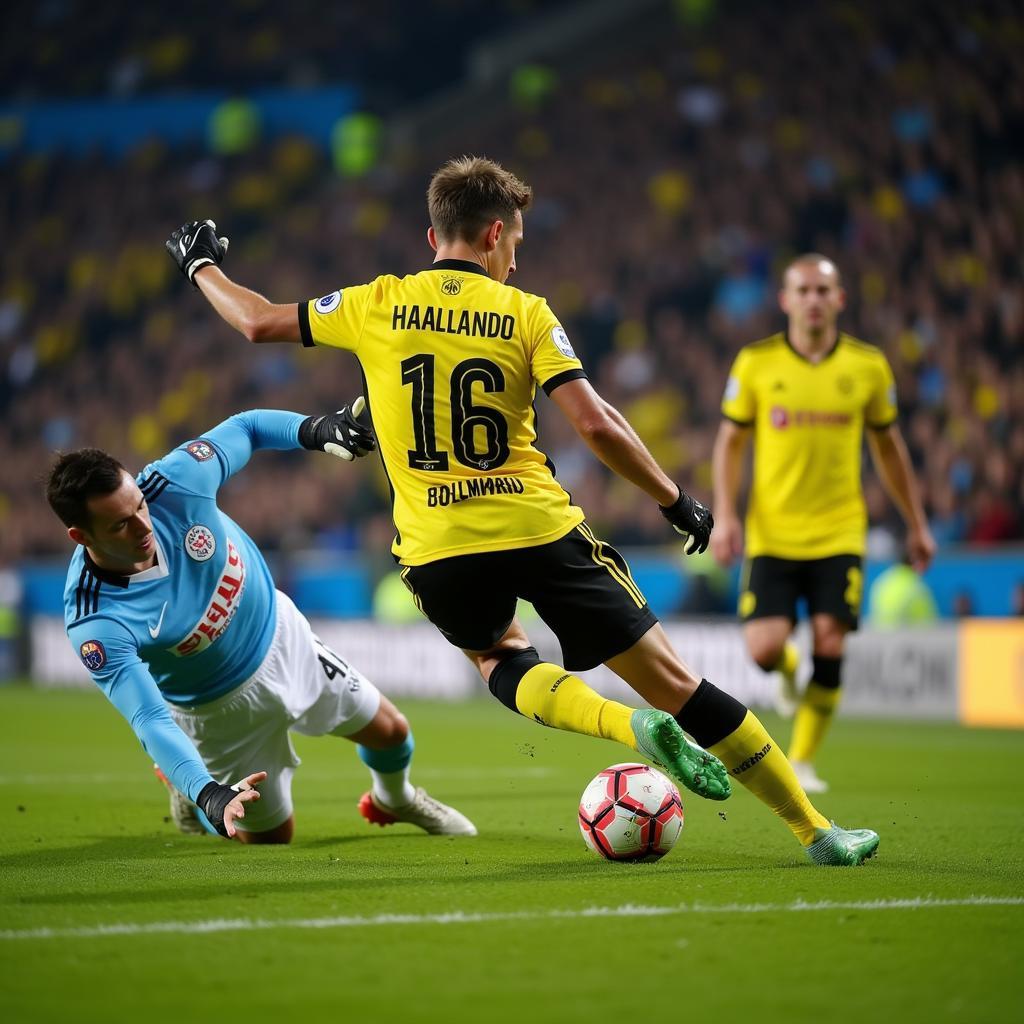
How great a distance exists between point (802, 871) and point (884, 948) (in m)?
1.29

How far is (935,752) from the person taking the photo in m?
10.5

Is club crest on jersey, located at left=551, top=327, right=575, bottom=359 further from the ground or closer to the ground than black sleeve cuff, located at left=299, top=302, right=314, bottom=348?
closer to the ground

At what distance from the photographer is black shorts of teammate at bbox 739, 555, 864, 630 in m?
8.08

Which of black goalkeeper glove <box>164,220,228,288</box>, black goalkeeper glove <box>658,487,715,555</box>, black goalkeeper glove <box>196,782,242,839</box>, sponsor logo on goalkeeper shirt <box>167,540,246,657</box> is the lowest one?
black goalkeeper glove <box>196,782,242,839</box>

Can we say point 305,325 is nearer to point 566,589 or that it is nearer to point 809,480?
point 566,589

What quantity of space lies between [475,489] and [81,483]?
4.01 feet

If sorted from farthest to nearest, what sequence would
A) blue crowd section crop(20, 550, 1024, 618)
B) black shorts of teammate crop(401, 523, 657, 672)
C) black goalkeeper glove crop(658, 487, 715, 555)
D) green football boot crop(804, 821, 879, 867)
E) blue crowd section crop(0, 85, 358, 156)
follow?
blue crowd section crop(0, 85, 358, 156), blue crowd section crop(20, 550, 1024, 618), green football boot crop(804, 821, 879, 867), black shorts of teammate crop(401, 523, 657, 672), black goalkeeper glove crop(658, 487, 715, 555)

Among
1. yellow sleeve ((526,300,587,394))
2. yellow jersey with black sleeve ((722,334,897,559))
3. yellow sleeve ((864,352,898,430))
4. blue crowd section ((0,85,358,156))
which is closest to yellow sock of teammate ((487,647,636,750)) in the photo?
yellow sleeve ((526,300,587,394))

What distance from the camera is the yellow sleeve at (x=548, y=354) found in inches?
189

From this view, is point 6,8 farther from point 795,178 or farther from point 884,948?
point 884,948

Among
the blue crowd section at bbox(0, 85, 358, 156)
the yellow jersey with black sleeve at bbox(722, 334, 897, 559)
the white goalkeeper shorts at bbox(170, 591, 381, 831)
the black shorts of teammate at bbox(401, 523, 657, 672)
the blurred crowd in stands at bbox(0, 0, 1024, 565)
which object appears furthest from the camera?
the blue crowd section at bbox(0, 85, 358, 156)

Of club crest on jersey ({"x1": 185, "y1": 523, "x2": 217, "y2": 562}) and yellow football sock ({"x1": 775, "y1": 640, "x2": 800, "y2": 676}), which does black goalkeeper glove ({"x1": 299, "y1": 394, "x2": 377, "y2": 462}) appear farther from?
yellow football sock ({"x1": 775, "y1": 640, "x2": 800, "y2": 676})

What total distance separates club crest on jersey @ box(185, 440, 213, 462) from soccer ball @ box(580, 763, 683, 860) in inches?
70.9

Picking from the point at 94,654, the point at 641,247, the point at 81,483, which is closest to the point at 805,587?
the point at 94,654
